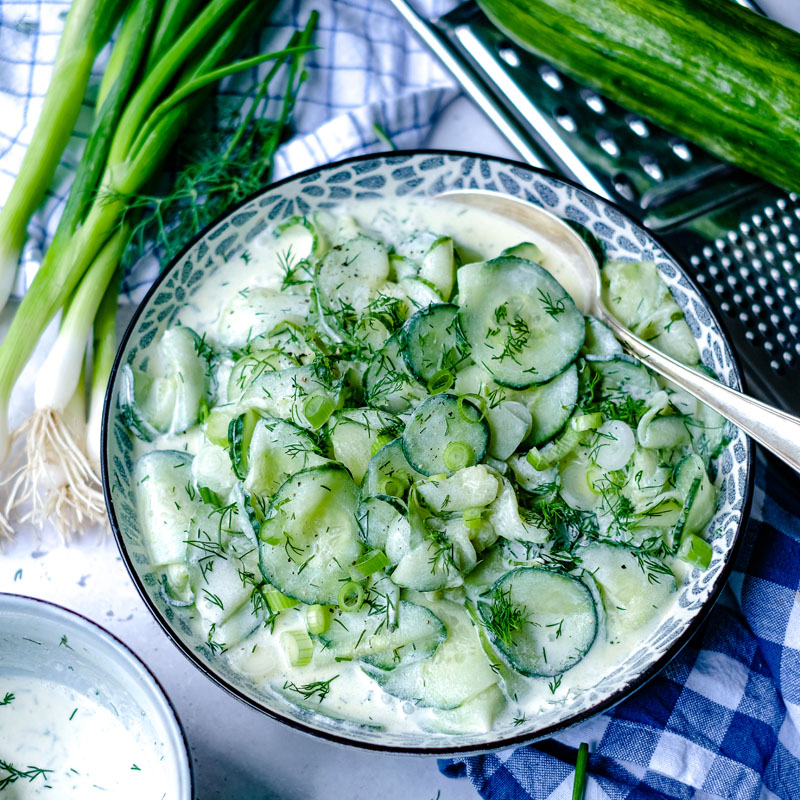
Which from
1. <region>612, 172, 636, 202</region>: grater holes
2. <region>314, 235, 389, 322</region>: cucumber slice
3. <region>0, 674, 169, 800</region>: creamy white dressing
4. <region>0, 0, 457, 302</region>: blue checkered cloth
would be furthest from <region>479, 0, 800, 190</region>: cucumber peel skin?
<region>0, 674, 169, 800</region>: creamy white dressing

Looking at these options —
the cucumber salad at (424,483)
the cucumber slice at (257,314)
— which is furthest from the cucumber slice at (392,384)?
the cucumber slice at (257,314)

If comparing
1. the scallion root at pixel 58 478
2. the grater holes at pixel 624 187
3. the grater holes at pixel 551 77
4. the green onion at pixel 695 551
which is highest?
the grater holes at pixel 551 77

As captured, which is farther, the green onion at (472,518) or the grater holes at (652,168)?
the grater holes at (652,168)

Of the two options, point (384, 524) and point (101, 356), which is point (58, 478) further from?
point (384, 524)

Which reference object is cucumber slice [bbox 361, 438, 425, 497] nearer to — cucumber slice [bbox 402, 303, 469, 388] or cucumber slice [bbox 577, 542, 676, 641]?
cucumber slice [bbox 402, 303, 469, 388]

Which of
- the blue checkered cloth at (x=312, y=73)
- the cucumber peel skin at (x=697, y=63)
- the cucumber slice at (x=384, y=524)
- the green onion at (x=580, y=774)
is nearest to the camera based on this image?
the cucumber slice at (x=384, y=524)

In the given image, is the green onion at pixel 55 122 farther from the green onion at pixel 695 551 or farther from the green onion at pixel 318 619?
the green onion at pixel 695 551
